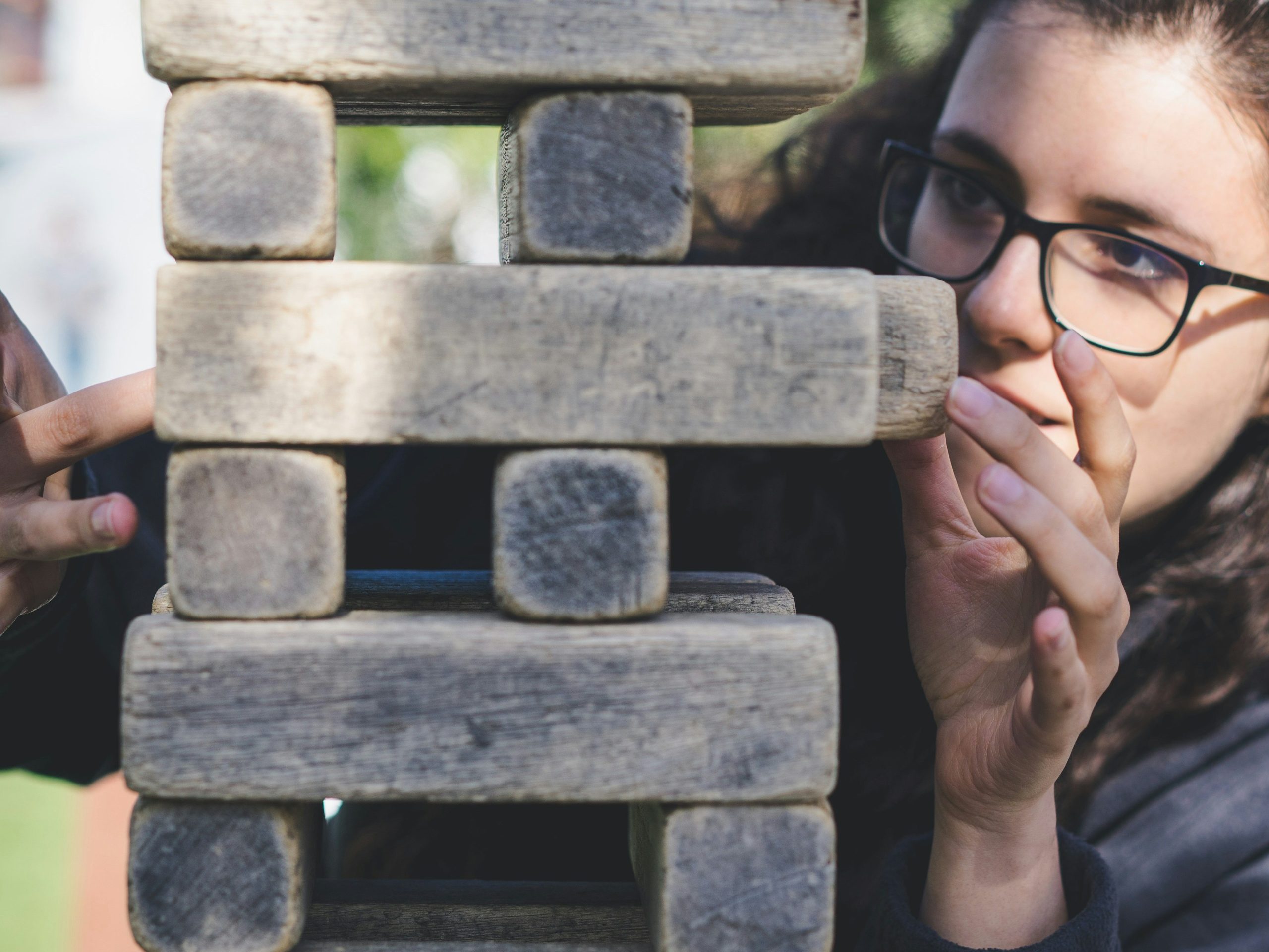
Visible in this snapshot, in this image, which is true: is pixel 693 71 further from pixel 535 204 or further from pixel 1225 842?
pixel 1225 842

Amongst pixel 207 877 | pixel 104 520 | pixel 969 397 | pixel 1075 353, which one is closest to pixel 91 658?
pixel 104 520

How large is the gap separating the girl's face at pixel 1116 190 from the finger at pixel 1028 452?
0.57m

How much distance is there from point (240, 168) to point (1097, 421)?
1.10 meters

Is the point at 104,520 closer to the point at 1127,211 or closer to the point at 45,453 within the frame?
the point at 45,453

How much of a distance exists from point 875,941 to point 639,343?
109 cm

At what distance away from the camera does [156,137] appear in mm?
10391

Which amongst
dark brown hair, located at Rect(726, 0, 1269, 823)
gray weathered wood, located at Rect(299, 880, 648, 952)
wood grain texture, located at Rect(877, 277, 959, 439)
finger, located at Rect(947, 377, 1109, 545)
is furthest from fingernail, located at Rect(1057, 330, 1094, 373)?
dark brown hair, located at Rect(726, 0, 1269, 823)

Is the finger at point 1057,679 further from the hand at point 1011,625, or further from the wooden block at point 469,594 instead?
the wooden block at point 469,594

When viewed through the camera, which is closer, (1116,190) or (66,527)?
(66,527)

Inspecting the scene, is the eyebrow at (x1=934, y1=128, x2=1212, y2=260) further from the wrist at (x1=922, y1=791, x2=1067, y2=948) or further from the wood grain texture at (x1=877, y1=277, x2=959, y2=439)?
the wrist at (x1=922, y1=791, x2=1067, y2=948)

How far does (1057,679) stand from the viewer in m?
1.20

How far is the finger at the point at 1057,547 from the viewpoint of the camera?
45.7 inches

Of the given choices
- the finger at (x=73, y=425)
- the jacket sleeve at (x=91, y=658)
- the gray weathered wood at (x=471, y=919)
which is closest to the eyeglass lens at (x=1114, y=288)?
the gray weathered wood at (x=471, y=919)

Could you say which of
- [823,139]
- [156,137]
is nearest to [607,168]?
[823,139]
